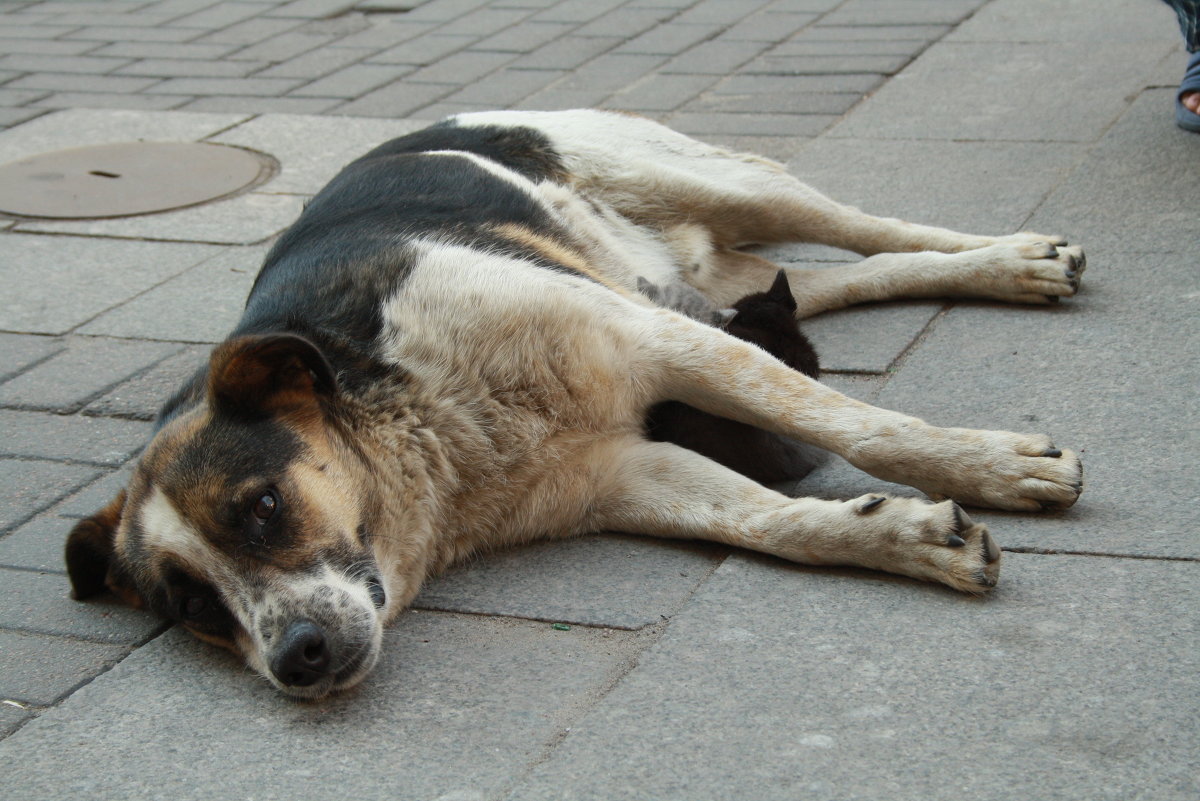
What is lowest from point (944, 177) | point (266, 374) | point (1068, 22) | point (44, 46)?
point (944, 177)

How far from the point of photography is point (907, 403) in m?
3.84

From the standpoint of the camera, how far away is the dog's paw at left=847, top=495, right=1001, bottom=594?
290 centimetres

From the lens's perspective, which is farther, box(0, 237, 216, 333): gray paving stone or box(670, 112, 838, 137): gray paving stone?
box(670, 112, 838, 137): gray paving stone

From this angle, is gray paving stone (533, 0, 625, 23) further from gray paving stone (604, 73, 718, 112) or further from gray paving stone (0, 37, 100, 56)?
gray paving stone (0, 37, 100, 56)

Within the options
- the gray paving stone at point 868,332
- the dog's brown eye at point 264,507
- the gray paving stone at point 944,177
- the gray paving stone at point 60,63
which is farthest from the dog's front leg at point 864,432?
the gray paving stone at point 60,63

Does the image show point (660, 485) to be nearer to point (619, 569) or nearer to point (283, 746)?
point (619, 569)

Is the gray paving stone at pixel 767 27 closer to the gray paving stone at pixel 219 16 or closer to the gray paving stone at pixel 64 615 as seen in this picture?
the gray paving stone at pixel 219 16

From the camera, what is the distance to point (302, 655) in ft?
9.28

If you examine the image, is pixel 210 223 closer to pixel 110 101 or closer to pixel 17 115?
pixel 110 101

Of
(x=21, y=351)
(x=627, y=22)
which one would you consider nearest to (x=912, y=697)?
(x=21, y=351)

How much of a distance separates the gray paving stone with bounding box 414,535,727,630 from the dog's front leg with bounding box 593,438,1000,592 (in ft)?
0.21

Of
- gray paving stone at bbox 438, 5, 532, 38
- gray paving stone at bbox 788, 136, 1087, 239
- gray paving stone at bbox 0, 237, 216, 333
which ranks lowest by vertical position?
gray paving stone at bbox 0, 237, 216, 333

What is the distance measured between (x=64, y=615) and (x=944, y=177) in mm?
3889

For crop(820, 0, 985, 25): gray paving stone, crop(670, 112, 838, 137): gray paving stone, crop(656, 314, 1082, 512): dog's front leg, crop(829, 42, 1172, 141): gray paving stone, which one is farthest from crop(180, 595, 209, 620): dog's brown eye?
crop(820, 0, 985, 25): gray paving stone
